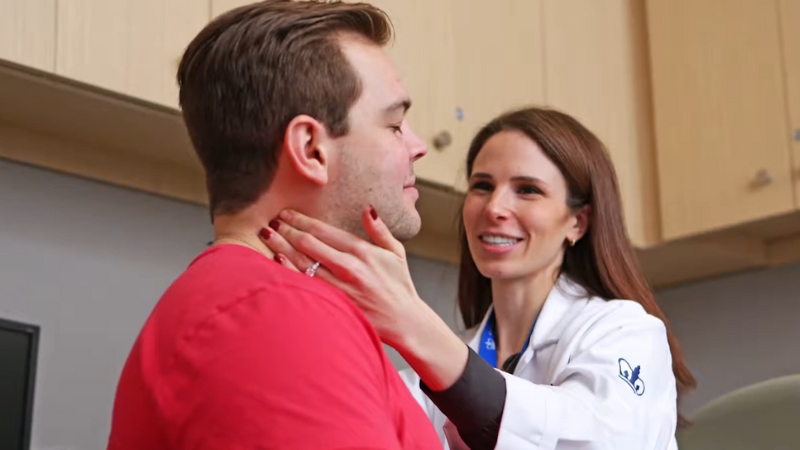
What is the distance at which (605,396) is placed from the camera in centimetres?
140

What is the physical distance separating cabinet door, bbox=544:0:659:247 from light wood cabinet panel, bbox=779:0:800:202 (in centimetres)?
34

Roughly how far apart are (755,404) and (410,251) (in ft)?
2.89

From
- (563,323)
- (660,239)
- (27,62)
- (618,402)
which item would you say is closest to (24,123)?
(27,62)

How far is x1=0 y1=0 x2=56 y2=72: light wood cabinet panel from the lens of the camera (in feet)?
4.90

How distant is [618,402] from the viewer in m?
1.40

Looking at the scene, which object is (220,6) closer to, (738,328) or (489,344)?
(489,344)

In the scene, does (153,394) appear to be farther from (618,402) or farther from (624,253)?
(624,253)

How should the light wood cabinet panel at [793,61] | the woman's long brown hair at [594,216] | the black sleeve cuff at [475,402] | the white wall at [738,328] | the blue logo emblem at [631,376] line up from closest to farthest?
the black sleeve cuff at [475,402]
the blue logo emblem at [631,376]
the woman's long brown hair at [594,216]
the light wood cabinet panel at [793,61]
the white wall at [738,328]

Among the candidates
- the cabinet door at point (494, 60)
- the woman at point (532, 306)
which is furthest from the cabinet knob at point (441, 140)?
the woman at point (532, 306)

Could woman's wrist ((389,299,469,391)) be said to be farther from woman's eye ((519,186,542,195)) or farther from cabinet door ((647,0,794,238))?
cabinet door ((647,0,794,238))

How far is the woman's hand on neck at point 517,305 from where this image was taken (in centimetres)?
172

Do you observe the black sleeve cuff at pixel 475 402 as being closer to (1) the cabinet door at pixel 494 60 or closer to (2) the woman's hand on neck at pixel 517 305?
(2) the woman's hand on neck at pixel 517 305

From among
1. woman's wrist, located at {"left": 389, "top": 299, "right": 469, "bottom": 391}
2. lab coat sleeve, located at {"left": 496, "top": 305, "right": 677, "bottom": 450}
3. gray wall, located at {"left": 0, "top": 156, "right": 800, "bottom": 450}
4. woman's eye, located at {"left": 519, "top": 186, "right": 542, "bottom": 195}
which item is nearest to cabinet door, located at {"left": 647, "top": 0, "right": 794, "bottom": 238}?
woman's eye, located at {"left": 519, "top": 186, "right": 542, "bottom": 195}

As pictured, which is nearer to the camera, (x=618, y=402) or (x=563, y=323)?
(x=618, y=402)
